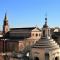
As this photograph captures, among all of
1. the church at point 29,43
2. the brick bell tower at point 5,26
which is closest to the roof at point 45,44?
the church at point 29,43

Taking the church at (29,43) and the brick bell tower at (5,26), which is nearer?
the church at (29,43)

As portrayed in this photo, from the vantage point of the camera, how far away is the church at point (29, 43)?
22250 mm

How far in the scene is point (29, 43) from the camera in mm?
41000

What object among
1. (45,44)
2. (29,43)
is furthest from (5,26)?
(45,44)

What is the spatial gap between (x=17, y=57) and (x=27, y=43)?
696 inches

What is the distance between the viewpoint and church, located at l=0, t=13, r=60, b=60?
22250 mm

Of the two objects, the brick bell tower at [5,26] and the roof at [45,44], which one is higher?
the brick bell tower at [5,26]

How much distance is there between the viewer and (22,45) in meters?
39.9

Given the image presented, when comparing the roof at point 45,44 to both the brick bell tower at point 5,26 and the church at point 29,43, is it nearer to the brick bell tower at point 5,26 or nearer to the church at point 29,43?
the church at point 29,43

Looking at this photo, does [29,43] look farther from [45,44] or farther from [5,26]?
[45,44]

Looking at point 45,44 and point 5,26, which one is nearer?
point 45,44

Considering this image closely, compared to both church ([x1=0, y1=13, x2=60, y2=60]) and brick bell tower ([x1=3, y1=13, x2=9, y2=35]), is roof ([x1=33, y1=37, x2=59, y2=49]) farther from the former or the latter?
brick bell tower ([x1=3, y1=13, x2=9, y2=35])

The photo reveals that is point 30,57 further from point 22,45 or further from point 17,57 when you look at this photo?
point 22,45

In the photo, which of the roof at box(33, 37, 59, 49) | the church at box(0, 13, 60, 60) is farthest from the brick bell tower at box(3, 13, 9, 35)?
the roof at box(33, 37, 59, 49)
